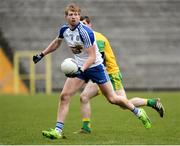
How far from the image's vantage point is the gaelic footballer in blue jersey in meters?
9.98

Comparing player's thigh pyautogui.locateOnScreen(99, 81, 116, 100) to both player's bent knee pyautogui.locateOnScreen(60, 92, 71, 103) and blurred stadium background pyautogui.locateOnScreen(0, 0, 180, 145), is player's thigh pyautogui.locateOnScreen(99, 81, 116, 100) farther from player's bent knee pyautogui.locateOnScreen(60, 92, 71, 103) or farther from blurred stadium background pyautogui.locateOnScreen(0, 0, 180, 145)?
blurred stadium background pyautogui.locateOnScreen(0, 0, 180, 145)

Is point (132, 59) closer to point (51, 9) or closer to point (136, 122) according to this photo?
point (51, 9)

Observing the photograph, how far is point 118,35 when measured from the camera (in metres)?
34.4

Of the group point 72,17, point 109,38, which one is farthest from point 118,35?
point 72,17

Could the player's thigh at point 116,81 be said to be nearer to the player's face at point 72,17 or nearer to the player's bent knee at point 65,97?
the player's bent knee at point 65,97

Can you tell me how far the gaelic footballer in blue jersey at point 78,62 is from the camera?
32.8ft

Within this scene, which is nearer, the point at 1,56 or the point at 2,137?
the point at 2,137

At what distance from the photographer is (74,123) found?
44.3 ft

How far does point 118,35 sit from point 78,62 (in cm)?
2420

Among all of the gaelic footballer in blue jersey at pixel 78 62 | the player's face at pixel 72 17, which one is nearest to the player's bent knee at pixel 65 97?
the gaelic footballer in blue jersey at pixel 78 62

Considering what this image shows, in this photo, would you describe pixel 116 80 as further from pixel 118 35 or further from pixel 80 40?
pixel 118 35

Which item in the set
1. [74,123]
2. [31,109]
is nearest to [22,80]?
[31,109]

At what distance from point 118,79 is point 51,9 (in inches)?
917

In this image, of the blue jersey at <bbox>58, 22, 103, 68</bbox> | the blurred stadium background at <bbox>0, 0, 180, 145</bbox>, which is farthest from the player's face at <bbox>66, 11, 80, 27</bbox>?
the blurred stadium background at <bbox>0, 0, 180, 145</bbox>
